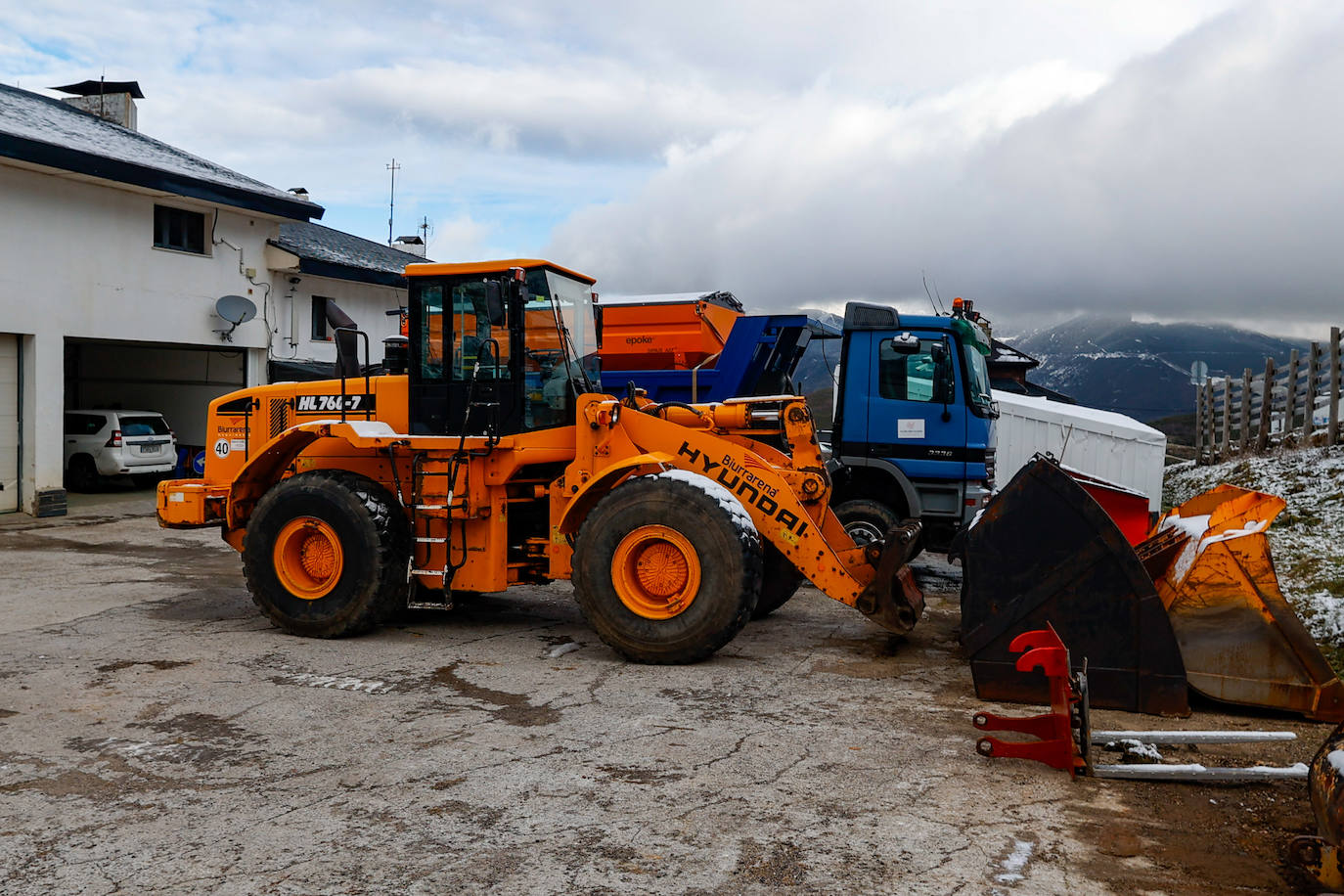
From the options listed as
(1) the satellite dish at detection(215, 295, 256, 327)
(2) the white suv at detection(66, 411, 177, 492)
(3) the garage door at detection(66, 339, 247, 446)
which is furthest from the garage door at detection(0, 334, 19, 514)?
(3) the garage door at detection(66, 339, 247, 446)

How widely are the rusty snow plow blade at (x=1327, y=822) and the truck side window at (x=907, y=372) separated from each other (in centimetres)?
748

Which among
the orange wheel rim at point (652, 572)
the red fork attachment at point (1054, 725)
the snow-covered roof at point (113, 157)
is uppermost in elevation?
the snow-covered roof at point (113, 157)

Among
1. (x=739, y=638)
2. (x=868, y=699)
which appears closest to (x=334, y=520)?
(x=739, y=638)

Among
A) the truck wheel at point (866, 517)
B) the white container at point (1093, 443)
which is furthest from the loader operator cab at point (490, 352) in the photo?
the white container at point (1093, 443)

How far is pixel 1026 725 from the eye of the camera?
5.40 m

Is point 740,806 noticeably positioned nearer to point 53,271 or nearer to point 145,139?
point 53,271

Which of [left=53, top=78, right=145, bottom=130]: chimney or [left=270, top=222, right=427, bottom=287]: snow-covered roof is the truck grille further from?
[left=53, top=78, right=145, bottom=130]: chimney

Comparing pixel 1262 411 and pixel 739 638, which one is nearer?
pixel 739 638

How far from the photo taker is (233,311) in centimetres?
1962

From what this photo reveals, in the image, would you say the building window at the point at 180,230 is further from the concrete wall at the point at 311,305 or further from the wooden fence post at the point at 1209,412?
the wooden fence post at the point at 1209,412

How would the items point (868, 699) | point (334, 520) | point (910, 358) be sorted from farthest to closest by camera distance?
point (910, 358), point (334, 520), point (868, 699)

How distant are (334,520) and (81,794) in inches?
134

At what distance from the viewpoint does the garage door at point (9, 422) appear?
16391 mm

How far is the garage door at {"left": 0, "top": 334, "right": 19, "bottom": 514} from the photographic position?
16391mm
